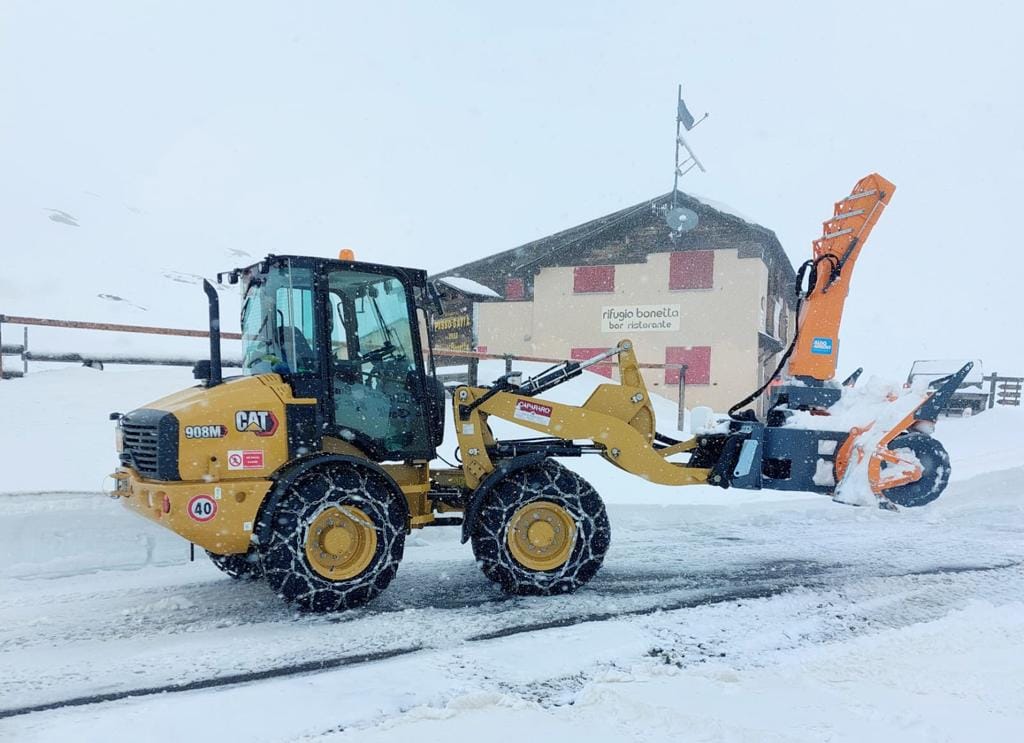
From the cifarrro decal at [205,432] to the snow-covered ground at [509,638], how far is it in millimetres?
1091

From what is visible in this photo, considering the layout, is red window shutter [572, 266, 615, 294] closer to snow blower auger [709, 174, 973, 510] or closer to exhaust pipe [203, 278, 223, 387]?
snow blower auger [709, 174, 973, 510]

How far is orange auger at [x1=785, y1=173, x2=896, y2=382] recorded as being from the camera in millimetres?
5703

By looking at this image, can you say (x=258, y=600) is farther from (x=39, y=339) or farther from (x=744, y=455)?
(x=39, y=339)

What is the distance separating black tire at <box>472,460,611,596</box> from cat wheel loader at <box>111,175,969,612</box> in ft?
0.04

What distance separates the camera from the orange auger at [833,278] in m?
5.70

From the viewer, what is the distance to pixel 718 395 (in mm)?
19469

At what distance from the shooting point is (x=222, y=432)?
162 inches

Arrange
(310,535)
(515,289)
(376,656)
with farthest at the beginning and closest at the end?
(515,289)
(310,535)
(376,656)

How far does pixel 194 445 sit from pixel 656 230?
1765 cm

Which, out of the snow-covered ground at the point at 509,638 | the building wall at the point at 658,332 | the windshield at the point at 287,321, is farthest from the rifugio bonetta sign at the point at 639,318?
the windshield at the point at 287,321

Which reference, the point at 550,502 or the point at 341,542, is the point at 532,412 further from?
the point at 341,542

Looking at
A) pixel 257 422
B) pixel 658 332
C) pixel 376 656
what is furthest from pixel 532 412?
pixel 658 332

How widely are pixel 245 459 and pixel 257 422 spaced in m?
0.23

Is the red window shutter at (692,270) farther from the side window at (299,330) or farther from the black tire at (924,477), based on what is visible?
the side window at (299,330)
